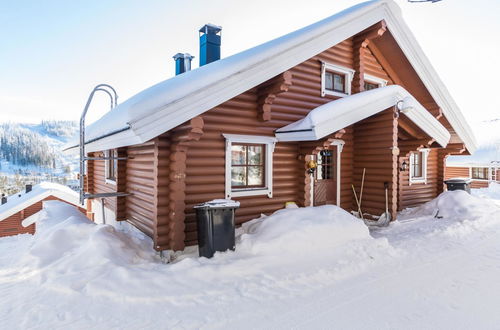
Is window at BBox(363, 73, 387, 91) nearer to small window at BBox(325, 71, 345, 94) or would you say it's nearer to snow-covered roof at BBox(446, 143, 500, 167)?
small window at BBox(325, 71, 345, 94)

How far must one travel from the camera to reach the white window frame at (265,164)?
6.31 meters

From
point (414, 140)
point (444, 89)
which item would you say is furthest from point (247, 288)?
point (444, 89)

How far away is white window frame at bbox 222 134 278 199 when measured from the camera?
6309 millimetres

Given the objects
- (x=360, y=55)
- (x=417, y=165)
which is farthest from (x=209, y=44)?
(x=417, y=165)

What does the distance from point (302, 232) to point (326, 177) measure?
12.2 ft

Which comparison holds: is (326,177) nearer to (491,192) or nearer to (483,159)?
(491,192)

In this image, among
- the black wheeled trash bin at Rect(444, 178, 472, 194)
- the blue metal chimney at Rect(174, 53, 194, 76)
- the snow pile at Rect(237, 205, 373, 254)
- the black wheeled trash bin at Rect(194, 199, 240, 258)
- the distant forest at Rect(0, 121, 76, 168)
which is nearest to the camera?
Answer: the black wheeled trash bin at Rect(194, 199, 240, 258)

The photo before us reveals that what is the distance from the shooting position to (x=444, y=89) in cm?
945

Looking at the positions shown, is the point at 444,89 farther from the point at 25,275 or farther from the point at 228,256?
the point at 25,275

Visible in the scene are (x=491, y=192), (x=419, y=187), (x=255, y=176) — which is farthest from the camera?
(x=491, y=192)

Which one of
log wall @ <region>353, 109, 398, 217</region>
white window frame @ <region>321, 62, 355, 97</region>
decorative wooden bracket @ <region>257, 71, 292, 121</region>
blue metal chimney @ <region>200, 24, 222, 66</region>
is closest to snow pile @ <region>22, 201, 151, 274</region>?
decorative wooden bracket @ <region>257, 71, 292, 121</region>

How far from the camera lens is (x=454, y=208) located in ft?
28.5

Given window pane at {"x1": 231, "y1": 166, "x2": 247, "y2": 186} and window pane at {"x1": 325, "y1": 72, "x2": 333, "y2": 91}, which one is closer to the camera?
window pane at {"x1": 231, "y1": 166, "x2": 247, "y2": 186}

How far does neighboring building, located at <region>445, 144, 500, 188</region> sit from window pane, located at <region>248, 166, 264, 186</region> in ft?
69.6
